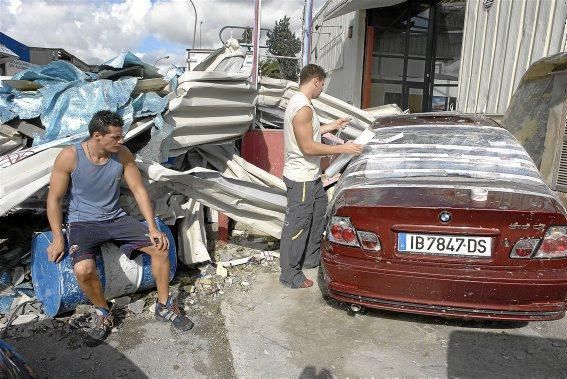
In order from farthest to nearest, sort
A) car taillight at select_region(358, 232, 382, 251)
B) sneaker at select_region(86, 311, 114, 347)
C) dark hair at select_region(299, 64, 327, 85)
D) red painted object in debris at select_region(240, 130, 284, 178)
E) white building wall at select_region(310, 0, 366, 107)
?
1. white building wall at select_region(310, 0, 366, 107)
2. red painted object in debris at select_region(240, 130, 284, 178)
3. dark hair at select_region(299, 64, 327, 85)
4. sneaker at select_region(86, 311, 114, 347)
5. car taillight at select_region(358, 232, 382, 251)

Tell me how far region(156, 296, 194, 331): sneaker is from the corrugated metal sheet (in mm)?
5203

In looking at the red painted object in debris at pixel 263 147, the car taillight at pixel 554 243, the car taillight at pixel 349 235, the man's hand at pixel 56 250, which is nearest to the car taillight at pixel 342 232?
the car taillight at pixel 349 235

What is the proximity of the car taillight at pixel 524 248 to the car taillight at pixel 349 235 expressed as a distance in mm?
793

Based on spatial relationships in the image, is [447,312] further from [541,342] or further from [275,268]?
[275,268]

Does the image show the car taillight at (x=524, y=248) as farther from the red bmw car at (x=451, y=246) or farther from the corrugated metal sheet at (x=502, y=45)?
the corrugated metal sheet at (x=502, y=45)

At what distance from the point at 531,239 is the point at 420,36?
9.60 m

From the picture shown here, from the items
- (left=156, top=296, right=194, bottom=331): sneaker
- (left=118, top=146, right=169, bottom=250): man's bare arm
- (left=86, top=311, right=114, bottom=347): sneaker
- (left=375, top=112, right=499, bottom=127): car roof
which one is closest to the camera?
(left=86, top=311, right=114, bottom=347): sneaker

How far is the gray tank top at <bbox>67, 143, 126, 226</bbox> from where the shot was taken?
3.30m

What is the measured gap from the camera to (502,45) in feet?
21.7

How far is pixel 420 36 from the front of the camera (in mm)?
11156

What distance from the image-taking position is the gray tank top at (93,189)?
3.30 meters

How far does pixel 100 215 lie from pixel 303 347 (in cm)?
178

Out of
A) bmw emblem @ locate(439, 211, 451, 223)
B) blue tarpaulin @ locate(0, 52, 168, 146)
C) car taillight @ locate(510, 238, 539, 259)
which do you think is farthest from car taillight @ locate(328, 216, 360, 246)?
blue tarpaulin @ locate(0, 52, 168, 146)

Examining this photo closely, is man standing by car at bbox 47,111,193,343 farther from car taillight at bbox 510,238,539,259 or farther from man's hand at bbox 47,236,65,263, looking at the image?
car taillight at bbox 510,238,539,259
